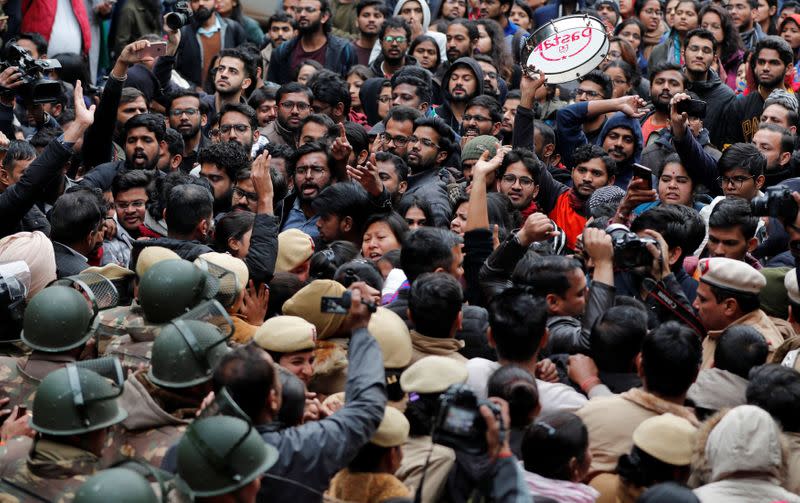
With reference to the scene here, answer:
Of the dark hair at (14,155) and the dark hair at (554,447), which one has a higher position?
the dark hair at (554,447)

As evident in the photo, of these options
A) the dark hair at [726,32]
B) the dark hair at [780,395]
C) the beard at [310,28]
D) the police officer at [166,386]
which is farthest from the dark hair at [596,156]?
the beard at [310,28]

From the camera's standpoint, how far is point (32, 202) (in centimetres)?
658

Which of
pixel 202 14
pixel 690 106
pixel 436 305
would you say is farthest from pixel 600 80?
pixel 436 305

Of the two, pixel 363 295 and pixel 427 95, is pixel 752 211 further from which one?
pixel 427 95

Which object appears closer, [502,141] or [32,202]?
[32,202]

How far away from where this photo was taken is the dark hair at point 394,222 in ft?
22.7

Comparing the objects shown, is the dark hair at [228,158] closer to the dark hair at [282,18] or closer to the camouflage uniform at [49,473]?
the camouflage uniform at [49,473]

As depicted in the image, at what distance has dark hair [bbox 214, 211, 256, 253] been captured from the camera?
22.0 feet

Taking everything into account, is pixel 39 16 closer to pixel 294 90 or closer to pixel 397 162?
pixel 294 90

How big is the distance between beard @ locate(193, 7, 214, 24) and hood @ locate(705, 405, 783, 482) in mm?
8871

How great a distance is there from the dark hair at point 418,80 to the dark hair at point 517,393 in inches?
218

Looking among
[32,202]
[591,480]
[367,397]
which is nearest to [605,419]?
[591,480]

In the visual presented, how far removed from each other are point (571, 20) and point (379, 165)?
2110 millimetres

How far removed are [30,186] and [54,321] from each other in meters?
2.01
